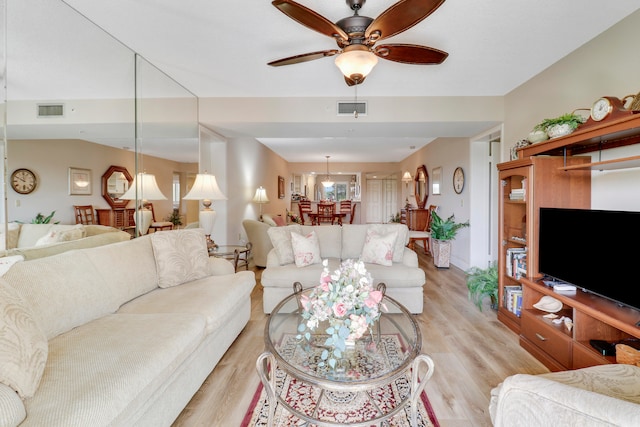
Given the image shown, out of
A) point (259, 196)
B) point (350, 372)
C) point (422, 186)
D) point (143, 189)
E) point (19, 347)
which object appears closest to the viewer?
point (19, 347)

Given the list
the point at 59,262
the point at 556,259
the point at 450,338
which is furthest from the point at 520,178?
the point at 59,262

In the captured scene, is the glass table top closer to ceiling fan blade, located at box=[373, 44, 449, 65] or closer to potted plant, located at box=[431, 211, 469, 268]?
ceiling fan blade, located at box=[373, 44, 449, 65]

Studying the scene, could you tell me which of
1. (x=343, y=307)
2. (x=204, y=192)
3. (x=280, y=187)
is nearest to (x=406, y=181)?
(x=280, y=187)

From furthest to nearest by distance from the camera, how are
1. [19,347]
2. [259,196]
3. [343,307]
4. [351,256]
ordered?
[259,196] < [351,256] < [343,307] < [19,347]

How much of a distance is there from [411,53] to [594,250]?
5.89 ft

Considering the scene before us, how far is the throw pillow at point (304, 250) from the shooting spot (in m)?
3.11

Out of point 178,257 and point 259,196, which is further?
point 259,196

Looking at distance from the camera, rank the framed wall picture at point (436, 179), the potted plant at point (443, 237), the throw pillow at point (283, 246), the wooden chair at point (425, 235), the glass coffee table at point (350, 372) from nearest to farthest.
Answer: the glass coffee table at point (350, 372) → the throw pillow at point (283, 246) → the potted plant at point (443, 237) → the wooden chair at point (425, 235) → the framed wall picture at point (436, 179)

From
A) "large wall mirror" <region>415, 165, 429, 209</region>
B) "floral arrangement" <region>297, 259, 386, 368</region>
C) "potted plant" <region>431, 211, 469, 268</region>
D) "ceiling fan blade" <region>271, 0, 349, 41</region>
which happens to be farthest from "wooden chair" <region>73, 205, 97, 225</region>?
"large wall mirror" <region>415, 165, 429, 209</region>

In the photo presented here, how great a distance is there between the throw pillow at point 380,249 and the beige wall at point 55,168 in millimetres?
2525

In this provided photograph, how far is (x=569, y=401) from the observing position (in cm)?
84

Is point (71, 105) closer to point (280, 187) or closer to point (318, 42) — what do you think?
point (318, 42)

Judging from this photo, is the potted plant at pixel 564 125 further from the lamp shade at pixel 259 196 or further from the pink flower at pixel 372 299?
the lamp shade at pixel 259 196

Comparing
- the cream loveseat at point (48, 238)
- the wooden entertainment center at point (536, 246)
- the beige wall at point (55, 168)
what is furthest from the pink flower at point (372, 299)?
the beige wall at point (55, 168)
